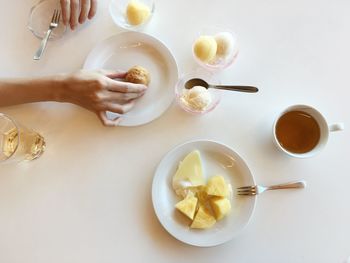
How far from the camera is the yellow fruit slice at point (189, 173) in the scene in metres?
0.78

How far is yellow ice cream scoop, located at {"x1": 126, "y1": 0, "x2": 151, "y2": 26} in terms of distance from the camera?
85 centimetres

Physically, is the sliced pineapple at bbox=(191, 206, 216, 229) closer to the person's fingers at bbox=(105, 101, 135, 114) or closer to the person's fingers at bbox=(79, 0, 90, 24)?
the person's fingers at bbox=(105, 101, 135, 114)

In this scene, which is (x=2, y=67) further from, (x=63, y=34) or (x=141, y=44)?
(x=141, y=44)

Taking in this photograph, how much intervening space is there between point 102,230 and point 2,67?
54 cm

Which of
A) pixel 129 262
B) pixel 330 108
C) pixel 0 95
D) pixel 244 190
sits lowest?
pixel 129 262

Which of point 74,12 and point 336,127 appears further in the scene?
point 74,12

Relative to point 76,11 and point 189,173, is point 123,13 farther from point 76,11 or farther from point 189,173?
point 189,173

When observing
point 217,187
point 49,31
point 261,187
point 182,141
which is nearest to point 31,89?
point 49,31

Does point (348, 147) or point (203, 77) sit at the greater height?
point (203, 77)

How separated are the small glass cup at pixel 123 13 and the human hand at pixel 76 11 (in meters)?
0.05

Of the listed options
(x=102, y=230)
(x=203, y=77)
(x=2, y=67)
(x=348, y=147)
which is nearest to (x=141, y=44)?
(x=203, y=77)

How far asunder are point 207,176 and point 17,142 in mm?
495

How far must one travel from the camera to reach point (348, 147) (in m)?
0.81

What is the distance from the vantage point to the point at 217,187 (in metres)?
0.76
